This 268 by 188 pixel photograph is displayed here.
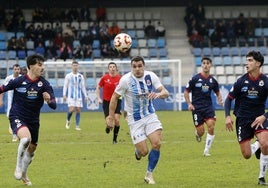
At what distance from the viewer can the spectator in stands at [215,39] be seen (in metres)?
45.7

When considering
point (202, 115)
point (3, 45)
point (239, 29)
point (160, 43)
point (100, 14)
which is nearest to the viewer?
point (202, 115)

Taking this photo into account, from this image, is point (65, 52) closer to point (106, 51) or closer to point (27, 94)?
point (106, 51)

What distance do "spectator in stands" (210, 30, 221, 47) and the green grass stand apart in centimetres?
2090

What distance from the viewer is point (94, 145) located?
20.5 metres

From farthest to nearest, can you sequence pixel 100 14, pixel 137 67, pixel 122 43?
pixel 100 14 < pixel 122 43 < pixel 137 67

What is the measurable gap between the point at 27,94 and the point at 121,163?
389 cm

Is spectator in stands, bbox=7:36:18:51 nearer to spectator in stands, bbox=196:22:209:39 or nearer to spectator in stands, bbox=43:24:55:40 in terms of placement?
spectator in stands, bbox=43:24:55:40

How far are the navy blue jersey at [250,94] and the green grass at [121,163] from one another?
121 centimetres

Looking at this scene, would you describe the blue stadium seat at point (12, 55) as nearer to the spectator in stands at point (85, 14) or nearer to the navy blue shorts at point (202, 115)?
the spectator in stands at point (85, 14)

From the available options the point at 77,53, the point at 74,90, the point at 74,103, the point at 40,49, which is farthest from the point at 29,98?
the point at 40,49

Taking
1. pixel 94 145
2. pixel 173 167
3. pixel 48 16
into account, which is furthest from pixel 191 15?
pixel 173 167

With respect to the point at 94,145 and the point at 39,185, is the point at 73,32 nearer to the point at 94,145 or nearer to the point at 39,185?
the point at 94,145

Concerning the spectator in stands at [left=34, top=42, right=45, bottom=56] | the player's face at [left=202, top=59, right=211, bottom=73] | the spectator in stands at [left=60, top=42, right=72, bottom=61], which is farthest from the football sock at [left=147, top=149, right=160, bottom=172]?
the spectator in stands at [left=34, top=42, right=45, bottom=56]

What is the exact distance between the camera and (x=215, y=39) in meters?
45.8
